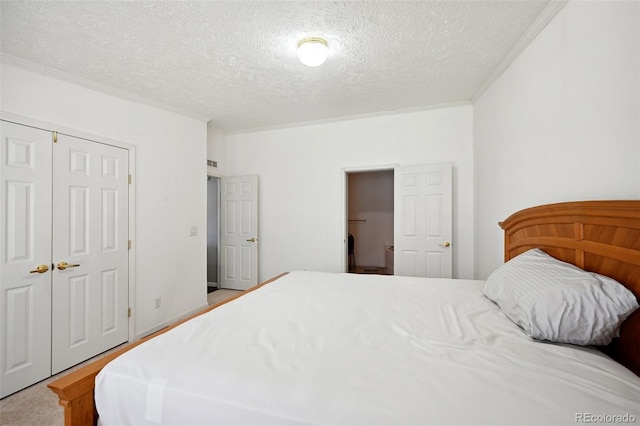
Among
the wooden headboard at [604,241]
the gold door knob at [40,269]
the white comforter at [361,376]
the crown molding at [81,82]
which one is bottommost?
the white comforter at [361,376]

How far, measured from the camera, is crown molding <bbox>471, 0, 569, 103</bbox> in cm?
168

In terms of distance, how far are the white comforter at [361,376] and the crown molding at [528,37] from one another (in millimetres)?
1964

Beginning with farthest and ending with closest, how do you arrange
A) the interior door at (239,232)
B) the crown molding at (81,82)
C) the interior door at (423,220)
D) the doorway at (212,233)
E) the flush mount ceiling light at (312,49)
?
the doorway at (212,233) → the interior door at (239,232) → the interior door at (423,220) → the crown molding at (81,82) → the flush mount ceiling light at (312,49)

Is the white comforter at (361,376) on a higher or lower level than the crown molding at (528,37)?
lower

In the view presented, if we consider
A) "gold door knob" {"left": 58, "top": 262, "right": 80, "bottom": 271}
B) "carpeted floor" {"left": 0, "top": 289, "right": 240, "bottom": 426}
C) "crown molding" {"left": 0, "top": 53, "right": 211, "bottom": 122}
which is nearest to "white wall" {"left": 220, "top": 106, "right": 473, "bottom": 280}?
"crown molding" {"left": 0, "top": 53, "right": 211, "bottom": 122}

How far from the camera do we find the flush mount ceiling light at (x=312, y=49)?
1993 mm

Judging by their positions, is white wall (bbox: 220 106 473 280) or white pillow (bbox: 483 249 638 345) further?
white wall (bbox: 220 106 473 280)

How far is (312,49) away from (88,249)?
274cm

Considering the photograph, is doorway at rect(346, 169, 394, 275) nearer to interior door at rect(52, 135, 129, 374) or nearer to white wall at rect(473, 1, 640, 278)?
white wall at rect(473, 1, 640, 278)

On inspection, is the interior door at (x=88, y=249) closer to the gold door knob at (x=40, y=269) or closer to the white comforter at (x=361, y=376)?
the gold door knob at (x=40, y=269)

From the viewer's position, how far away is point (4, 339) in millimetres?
1985

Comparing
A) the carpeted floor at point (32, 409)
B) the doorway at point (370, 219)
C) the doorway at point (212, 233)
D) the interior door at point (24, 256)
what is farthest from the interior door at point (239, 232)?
the doorway at point (370, 219)

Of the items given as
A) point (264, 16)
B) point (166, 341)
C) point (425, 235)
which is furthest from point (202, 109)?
point (425, 235)

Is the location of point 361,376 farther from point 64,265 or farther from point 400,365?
point 64,265
